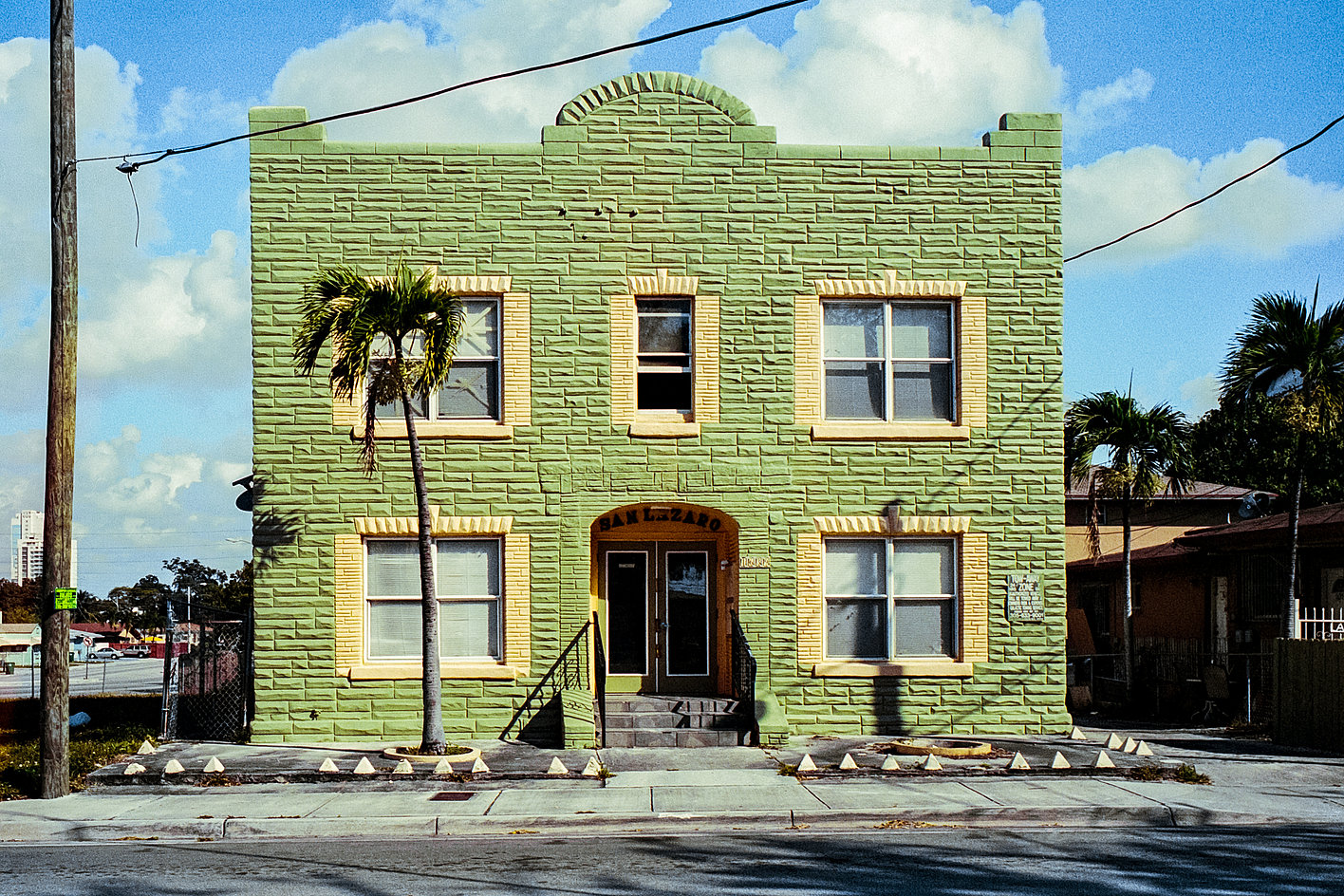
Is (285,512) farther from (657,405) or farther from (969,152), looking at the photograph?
(969,152)

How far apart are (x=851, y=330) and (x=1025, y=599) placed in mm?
4319

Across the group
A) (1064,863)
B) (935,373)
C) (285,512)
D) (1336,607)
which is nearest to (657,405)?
(935,373)

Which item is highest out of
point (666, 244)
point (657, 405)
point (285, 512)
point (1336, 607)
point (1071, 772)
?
point (666, 244)

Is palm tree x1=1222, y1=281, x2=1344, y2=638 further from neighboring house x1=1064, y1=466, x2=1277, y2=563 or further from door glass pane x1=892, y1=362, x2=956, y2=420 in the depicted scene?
neighboring house x1=1064, y1=466, x2=1277, y2=563

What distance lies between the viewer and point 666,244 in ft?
57.6

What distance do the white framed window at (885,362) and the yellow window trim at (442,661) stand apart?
15.2ft

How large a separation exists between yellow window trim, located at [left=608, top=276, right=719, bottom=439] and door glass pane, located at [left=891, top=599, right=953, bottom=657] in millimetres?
3693

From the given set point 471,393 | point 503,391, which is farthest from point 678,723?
point 471,393

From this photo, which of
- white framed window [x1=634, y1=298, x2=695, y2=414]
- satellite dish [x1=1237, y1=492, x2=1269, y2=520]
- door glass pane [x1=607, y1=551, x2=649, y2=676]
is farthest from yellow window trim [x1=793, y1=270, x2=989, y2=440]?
satellite dish [x1=1237, y1=492, x2=1269, y2=520]

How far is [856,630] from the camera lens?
1764 centimetres

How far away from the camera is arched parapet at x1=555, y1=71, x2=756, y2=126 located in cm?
1767

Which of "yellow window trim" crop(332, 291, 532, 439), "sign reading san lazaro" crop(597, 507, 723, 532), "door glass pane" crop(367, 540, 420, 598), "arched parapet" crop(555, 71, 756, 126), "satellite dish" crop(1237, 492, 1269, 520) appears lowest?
"door glass pane" crop(367, 540, 420, 598)

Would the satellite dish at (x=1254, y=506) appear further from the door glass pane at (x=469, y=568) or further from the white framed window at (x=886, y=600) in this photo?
the door glass pane at (x=469, y=568)

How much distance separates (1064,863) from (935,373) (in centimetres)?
891
